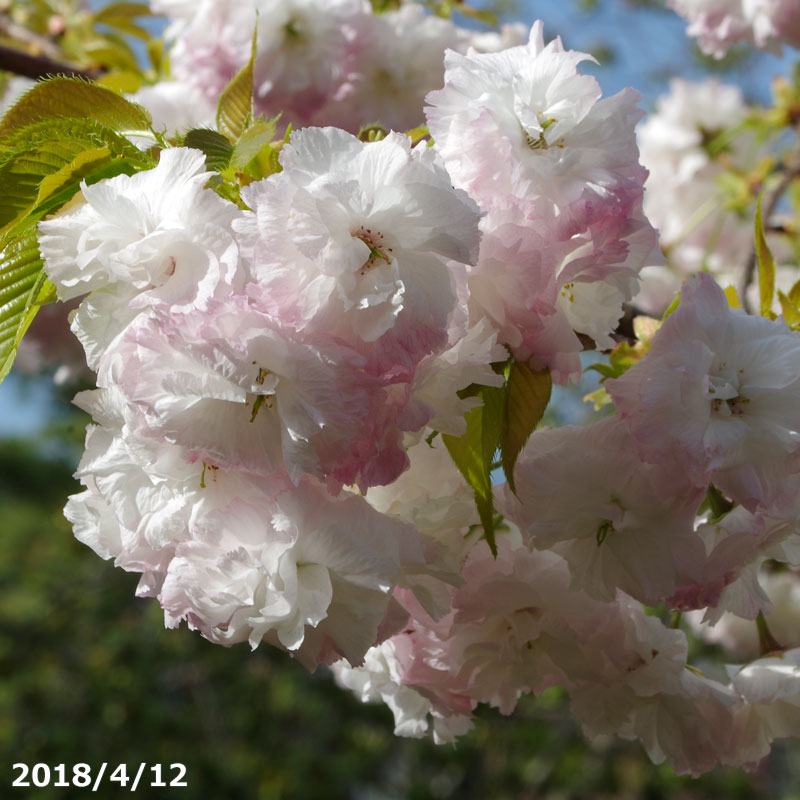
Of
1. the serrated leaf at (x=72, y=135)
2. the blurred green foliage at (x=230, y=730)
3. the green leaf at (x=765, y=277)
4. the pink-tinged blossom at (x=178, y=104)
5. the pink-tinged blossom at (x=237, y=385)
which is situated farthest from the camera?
the blurred green foliage at (x=230, y=730)

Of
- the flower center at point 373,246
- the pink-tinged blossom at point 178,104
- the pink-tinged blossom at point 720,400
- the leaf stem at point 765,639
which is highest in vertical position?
the flower center at point 373,246

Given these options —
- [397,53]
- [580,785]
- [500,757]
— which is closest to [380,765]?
[500,757]

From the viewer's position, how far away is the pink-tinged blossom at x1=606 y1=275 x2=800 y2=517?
1.56 feet

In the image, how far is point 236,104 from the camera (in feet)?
1.98

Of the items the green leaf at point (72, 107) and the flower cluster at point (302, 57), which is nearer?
the green leaf at point (72, 107)

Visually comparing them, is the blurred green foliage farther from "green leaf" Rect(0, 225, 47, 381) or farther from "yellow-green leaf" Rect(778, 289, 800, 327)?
"green leaf" Rect(0, 225, 47, 381)

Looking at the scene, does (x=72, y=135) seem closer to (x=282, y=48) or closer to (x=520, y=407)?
(x=520, y=407)

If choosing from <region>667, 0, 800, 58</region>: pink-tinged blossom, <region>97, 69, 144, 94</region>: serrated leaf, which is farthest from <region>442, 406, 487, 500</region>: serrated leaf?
<region>667, 0, 800, 58</region>: pink-tinged blossom

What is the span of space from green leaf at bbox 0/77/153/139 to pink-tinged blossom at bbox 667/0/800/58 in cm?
99

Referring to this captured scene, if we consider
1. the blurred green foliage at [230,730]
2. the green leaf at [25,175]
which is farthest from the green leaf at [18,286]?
the blurred green foliage at [230,730]

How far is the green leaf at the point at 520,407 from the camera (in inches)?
20.0

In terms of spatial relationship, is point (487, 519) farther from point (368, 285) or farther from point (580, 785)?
point (580, 785)

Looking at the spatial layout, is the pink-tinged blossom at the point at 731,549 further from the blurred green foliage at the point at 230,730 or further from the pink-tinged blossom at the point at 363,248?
the blurred green foliage at the point at 230,730

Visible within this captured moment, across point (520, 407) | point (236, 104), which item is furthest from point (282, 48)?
point (520, 407)
